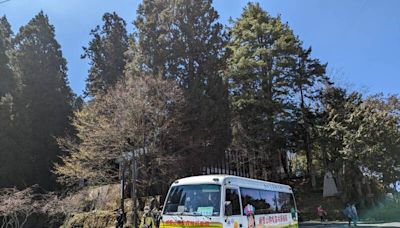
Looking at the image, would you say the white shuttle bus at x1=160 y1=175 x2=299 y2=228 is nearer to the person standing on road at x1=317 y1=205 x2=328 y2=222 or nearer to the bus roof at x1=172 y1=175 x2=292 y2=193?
the bus roof at x1=172 y1=175 x2=292 y2=193

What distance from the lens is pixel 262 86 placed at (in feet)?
97.9

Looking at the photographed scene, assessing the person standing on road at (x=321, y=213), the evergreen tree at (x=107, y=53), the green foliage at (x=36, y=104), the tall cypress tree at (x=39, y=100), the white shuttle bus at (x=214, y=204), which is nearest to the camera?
the white shuttle bus at (x=214, y=204)

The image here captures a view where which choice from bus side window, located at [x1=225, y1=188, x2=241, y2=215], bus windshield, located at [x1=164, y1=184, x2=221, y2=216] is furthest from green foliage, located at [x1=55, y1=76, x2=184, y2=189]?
bus side window, located at [x1=225, y1=188, x2=241, y2=215]

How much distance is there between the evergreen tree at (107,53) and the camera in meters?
34.1

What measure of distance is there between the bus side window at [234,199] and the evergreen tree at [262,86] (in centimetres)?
1820

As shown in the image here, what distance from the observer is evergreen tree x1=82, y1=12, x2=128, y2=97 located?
34125mm

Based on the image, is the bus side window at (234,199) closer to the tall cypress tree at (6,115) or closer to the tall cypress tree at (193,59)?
the tall cypress tree at (193,59)

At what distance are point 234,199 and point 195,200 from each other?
1.09m

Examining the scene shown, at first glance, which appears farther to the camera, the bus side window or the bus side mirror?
the bus side window

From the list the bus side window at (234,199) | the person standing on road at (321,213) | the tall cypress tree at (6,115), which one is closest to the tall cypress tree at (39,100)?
the tall cypress tree at (6,115)

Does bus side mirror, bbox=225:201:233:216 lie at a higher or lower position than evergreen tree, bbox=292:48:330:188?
lower

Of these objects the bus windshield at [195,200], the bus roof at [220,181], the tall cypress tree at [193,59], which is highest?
the tall cypress tree at [193,59]

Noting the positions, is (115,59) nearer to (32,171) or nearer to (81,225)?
(32,171)

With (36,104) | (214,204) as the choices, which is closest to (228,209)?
(214,204)
